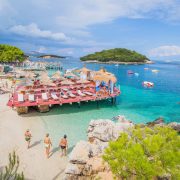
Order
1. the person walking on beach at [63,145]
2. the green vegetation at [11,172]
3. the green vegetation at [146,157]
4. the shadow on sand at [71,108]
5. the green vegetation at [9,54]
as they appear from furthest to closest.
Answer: the green vegetation at [9,54]
the shadow on sand at [71,108]
the person walking on beach at [63,145]
the green vegetation at [11,172]
the green vegetation at [146,157]

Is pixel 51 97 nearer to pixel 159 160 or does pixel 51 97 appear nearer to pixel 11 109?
pixel 11 109

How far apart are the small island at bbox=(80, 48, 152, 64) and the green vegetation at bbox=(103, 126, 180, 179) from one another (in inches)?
6847

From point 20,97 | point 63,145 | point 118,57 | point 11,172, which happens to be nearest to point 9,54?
point 20,97

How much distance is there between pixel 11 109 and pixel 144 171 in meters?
20.7

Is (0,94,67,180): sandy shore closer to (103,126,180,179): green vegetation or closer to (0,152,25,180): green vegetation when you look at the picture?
(0,152,25,180): green vegetation

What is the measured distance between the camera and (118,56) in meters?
181

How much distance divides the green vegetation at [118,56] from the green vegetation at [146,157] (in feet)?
571

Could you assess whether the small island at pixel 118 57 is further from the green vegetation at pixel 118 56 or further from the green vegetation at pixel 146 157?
the green vegetation at pixel 146 157

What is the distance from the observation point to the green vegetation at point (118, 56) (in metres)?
181

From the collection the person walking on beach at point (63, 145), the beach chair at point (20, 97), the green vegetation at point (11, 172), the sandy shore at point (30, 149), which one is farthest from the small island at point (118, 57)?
the green vegetation at point (11, 172)

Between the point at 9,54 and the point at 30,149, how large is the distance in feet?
211

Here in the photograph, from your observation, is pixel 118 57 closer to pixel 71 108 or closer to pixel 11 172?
pixel 71 108

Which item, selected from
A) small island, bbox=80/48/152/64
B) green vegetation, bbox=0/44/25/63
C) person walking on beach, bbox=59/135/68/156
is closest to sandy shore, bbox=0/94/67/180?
person walking on beach, bbox=59/135/68/156

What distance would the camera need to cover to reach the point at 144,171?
27.7 feet
